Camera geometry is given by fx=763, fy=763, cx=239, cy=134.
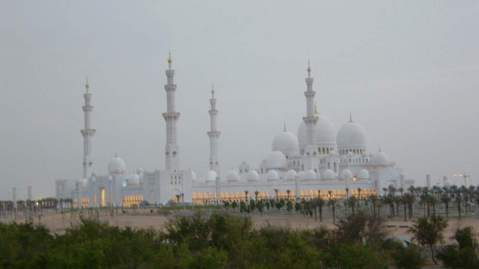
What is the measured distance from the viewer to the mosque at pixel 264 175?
91.6 meters

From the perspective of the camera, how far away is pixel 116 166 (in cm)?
10219

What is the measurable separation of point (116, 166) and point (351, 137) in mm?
32185

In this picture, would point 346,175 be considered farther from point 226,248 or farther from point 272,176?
point 226,248

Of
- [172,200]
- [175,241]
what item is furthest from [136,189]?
[175,241]

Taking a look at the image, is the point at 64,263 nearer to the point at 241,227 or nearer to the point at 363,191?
the point at 241,227

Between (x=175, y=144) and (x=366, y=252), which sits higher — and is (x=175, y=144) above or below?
above


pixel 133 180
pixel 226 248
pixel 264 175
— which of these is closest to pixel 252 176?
pixel 264 175

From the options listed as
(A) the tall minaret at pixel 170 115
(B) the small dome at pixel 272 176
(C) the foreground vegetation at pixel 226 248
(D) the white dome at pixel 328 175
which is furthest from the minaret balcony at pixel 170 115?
(C) the foreground vegetation at pixel 226 248

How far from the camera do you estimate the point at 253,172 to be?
100m

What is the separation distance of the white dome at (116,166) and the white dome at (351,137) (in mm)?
29914

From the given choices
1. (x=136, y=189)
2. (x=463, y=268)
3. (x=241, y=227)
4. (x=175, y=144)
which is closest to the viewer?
(x=463, y=268)

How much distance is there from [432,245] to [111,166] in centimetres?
7448

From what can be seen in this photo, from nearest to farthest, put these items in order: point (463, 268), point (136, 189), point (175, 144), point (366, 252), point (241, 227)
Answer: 1. point (366, 252)
2. point (463, 268)
3. point (241, 227)
4. point (175, 144)
5. point (136, 189)

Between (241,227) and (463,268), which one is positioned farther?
(241,227)
